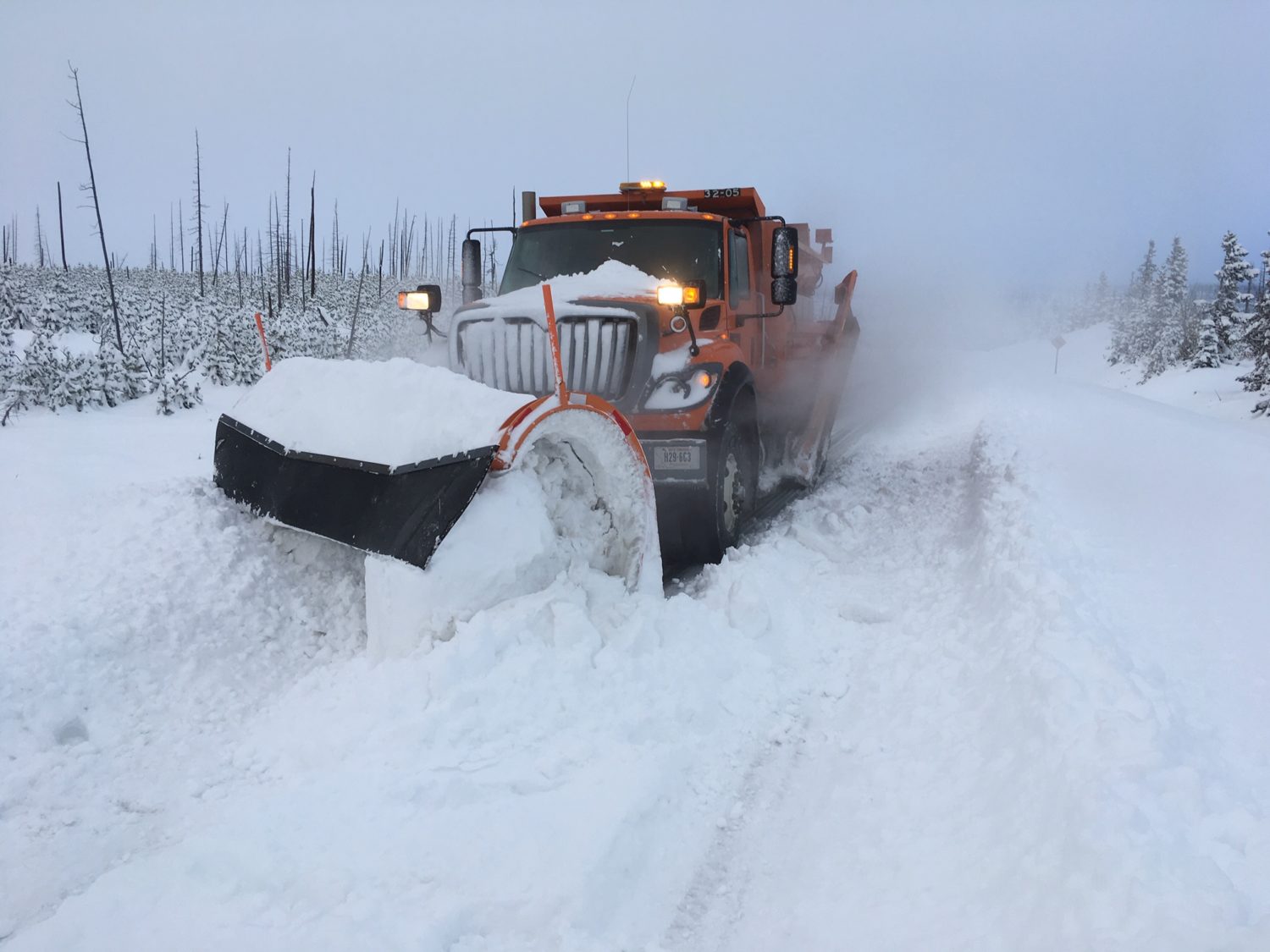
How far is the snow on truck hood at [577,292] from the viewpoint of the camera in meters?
5.38

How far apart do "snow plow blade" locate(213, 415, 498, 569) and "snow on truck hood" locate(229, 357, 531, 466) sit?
64 millimetres

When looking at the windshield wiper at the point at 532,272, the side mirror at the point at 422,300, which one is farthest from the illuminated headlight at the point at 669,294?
the side mirror at the point at 422,300

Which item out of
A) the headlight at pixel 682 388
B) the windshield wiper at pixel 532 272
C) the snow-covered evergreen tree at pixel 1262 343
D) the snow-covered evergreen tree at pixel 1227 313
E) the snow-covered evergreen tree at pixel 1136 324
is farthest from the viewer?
the snow-covered evergreen tree at pixel 1136 324

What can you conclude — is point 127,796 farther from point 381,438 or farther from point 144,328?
point 144,328

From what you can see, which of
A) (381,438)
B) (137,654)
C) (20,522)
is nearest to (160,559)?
(137,654)

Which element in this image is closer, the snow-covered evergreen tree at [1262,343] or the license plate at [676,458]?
the license plate at [676,458]

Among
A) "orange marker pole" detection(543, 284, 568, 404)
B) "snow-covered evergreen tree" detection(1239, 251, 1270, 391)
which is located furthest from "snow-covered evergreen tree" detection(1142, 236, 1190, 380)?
"orange marker pole" detection(543, 284, 568, 404)

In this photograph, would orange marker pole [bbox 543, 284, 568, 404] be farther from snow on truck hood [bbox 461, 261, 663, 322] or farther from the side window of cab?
the side window of cab

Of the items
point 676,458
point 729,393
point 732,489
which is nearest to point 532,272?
point 729,393

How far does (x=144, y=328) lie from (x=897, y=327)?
66.7 feet

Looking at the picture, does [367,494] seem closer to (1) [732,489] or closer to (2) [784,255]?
(1) [732,489]

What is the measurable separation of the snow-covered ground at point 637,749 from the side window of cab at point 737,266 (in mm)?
2302

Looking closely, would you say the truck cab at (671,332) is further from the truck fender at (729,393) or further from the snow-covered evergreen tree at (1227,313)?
the snow-covered evergreen tree at (1227,313)

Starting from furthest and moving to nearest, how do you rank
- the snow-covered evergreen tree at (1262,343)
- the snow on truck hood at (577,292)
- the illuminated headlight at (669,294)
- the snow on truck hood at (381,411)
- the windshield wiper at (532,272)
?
the snow-covered evergreen tree at (1262,343) → the windshield wiper at (532,272) → the snow on truck hood at (577,292) → the illuminated headlight at (669,294) → the snow on truck hood at (381,411)
